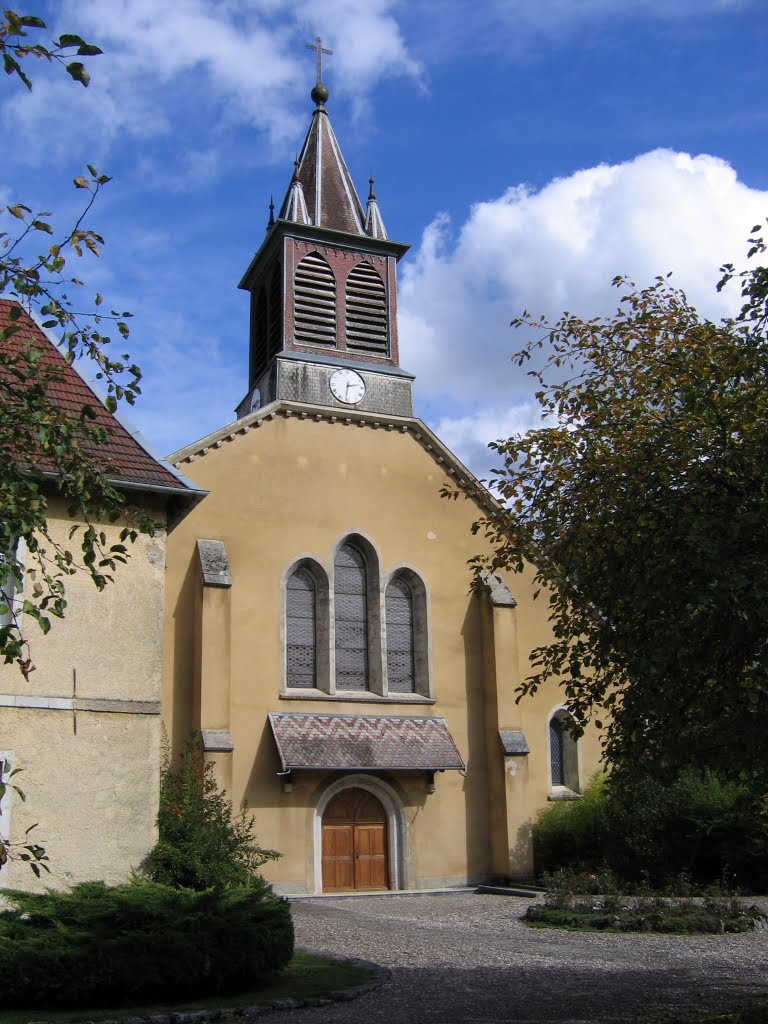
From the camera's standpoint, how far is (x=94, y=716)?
1315 centimetres

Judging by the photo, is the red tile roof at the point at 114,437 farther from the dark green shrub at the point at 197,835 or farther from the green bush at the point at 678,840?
the green bush at the point at 678,840

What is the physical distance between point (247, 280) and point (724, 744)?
23636 mm

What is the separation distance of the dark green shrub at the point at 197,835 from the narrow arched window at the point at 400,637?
452 cm

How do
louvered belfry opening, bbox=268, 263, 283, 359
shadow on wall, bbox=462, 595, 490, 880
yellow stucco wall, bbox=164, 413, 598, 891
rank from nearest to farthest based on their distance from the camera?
yellow stucco wall, bbox=164, 413, 598, 891, shadow on wall, bbox=462, 595, 490, 880, louvered belfry opening, bbox=268, 263, 283, 359

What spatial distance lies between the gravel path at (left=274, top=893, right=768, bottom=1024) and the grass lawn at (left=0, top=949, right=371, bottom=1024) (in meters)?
0.48

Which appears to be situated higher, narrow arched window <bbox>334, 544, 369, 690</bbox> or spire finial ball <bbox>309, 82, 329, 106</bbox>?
spire finial ball <bbox>309, 82, 329, 106</bbox>

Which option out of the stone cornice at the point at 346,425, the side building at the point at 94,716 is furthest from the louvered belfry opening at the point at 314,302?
the side building at the point at 94,716

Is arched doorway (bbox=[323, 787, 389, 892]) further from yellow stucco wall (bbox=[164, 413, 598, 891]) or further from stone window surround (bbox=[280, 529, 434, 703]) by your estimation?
stone window surround (bbox=[280, 529, 434, 703])

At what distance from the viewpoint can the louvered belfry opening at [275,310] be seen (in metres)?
26.0

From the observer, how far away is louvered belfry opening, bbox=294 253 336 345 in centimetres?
2572

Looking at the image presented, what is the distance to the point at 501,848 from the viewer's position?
71.7 feet

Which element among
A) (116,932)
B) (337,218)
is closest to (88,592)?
(116,932)

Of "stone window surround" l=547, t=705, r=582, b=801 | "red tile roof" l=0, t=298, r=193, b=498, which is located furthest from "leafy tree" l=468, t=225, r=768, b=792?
"stone window surround" l=547, t=705, r=582, b=801

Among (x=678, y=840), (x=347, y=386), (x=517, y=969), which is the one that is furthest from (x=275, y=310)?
(x=517, y=969)
